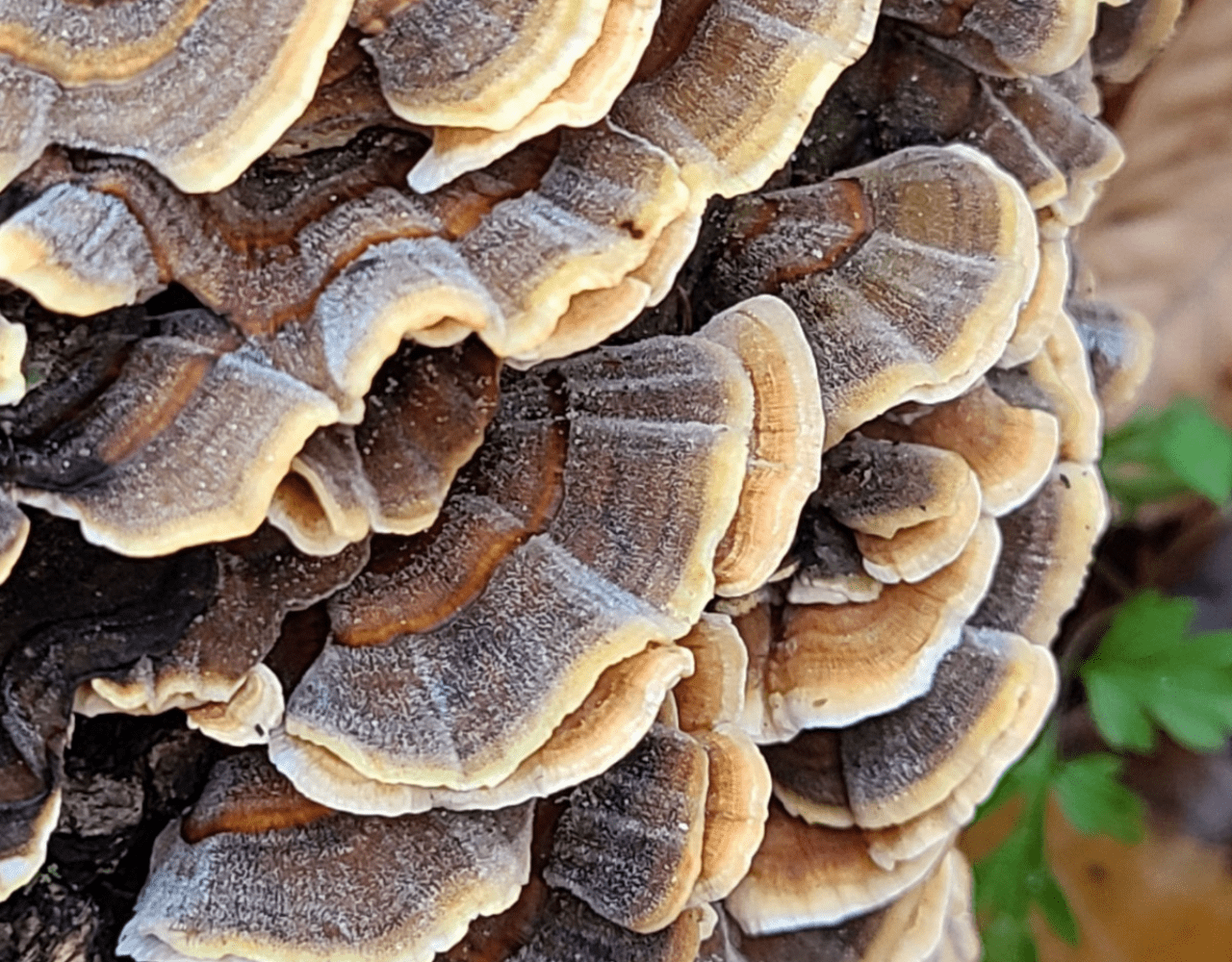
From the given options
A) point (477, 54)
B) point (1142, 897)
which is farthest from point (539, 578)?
point (1142, 897)

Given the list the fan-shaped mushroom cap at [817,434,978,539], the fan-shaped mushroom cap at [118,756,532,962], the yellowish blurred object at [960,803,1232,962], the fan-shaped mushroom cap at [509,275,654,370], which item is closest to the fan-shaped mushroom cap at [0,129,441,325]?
the fan-shaped mushroom cap at [509,275,654,370]

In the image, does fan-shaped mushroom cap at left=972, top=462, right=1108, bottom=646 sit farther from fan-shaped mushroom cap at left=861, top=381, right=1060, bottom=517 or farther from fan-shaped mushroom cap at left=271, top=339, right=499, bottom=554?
fan-shaped mushroom cap at left=271, top=339, right=499, bottom=554

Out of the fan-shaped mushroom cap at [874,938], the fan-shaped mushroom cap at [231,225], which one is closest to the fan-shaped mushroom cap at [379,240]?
the fan-shaped mushroom cap at [231,225]

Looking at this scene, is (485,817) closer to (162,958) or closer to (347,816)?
(347,816)

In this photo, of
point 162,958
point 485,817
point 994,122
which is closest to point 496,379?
point 485,817

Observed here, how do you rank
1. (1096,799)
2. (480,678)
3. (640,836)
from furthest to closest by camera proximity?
(1096,799), (640,836), (480,678)

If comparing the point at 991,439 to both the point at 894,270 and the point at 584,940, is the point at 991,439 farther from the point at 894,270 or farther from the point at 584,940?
the point at 584,940
